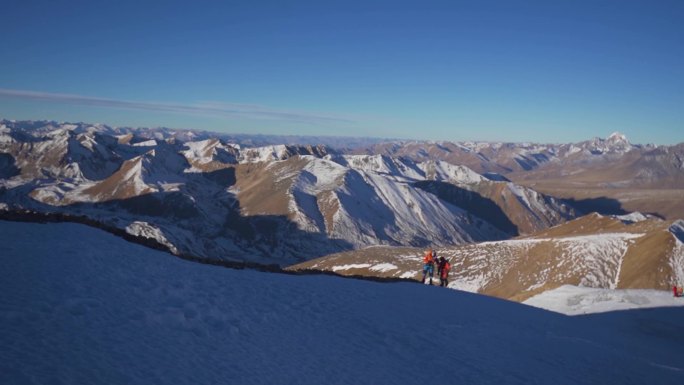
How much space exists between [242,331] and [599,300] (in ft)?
135

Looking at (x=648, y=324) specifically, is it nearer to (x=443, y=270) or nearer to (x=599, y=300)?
(x=599, y=300)

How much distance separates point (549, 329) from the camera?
21.3 meters

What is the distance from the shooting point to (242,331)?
12.6m

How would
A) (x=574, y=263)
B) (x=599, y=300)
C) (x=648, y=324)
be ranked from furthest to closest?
(x=574, y=263) → (x=599, y=300) → (x=648, y=324)

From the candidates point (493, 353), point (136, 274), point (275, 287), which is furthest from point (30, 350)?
point (493, 353)

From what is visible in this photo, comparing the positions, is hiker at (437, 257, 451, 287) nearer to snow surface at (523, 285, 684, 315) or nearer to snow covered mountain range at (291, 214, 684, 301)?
snow surface at (523, 285, 684, 315)

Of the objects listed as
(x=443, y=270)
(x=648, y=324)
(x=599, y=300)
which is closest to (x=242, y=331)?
(x=443, y=270)

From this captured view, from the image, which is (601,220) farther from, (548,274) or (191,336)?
(191,336)

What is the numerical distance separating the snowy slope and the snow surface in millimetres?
15125

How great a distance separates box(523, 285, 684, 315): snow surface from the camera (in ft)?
121

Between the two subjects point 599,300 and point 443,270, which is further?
point 599,300

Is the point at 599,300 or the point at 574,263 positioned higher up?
the point at 599,300

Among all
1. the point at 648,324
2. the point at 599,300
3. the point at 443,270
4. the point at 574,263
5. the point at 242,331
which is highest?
the point at 242,331

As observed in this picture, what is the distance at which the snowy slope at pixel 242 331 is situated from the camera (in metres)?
9.09
